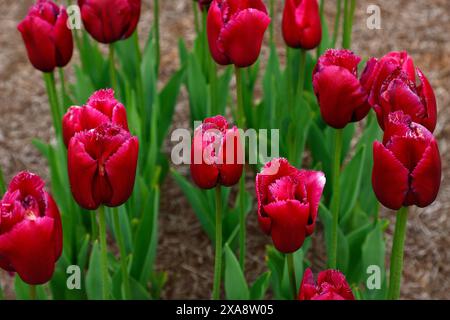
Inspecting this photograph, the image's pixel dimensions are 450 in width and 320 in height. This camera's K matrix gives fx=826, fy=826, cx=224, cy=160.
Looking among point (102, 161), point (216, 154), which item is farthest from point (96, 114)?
point (216, 154)

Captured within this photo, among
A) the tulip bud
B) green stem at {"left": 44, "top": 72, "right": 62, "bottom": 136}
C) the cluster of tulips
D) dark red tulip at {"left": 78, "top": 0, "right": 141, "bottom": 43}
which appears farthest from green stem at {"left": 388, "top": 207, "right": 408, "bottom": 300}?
green stem at {"left": 44, "top": 72, "right": 62, "bottom": 136}

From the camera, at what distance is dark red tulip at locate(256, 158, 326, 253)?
49.6 inches

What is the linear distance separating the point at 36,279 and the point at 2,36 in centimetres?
256

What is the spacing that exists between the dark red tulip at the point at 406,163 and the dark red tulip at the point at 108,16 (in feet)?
2.43

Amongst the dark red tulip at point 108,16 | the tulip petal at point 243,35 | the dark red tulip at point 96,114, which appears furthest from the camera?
the dark red tulip at point 108,16

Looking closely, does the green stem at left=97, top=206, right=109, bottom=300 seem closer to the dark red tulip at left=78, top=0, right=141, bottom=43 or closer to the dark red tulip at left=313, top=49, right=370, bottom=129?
the dark red tulip at left=313, top=49, right=370, bottom=129

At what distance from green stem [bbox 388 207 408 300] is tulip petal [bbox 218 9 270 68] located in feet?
1.33

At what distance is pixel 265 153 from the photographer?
2.04 m

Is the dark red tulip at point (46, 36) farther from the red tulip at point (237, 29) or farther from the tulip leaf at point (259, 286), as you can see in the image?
the tulip leaf at point (259, 286)

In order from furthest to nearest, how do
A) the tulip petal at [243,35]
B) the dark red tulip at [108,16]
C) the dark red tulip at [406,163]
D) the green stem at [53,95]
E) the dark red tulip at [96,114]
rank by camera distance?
1. the green stem at [53,95]
2. the dark red tulip at [108,16]
3. the tulip petal at [243,35]
4. the dark red tulip at [96,114]
5. the dark red tulip at [406,163]

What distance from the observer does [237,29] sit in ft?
4.95

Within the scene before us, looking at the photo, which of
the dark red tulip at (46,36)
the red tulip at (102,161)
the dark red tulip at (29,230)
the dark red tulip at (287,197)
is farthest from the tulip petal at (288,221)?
the dark red tulip at (46,36)

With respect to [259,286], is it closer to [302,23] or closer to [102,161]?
[302,23]

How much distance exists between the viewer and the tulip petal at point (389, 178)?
49.8 inches
